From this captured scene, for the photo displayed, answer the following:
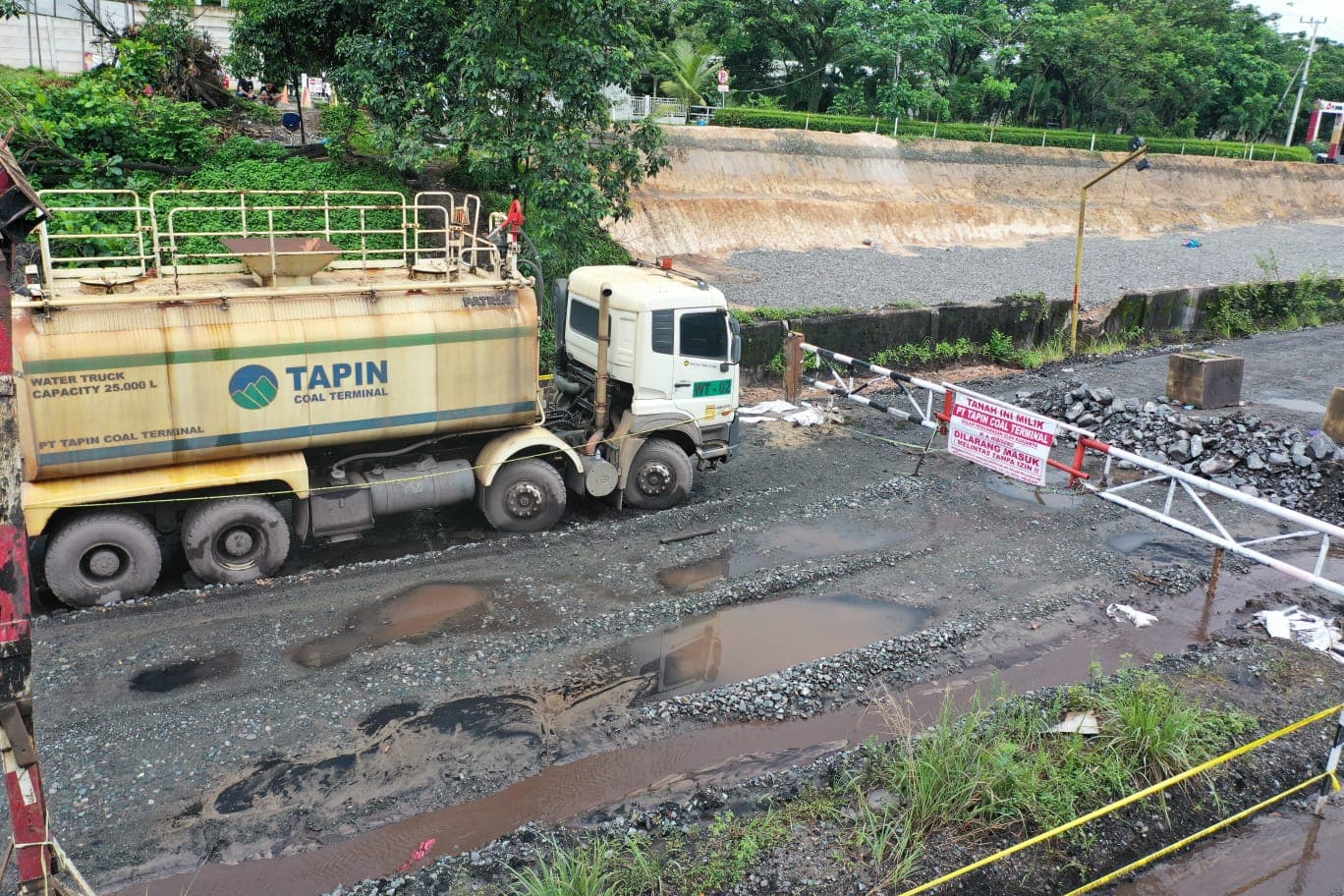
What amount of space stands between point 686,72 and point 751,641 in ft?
96.3

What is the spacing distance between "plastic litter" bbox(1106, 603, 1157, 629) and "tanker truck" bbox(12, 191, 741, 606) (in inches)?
195

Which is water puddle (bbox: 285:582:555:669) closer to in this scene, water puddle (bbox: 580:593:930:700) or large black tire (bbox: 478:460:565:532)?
water puddle (bbox: 580:593:930:700)

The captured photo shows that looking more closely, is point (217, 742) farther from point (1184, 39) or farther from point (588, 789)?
point (1184, 39)

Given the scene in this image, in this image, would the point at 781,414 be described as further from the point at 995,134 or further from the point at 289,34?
the point at 995,134

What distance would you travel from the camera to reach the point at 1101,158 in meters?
42.8

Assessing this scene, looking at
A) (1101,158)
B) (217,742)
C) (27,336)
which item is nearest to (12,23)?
(27,336)

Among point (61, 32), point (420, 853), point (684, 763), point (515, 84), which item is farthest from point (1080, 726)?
point (61, 32)

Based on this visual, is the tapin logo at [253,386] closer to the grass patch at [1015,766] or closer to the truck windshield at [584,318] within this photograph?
the truck windshield at [584,318]

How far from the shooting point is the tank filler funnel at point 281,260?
10.0 m

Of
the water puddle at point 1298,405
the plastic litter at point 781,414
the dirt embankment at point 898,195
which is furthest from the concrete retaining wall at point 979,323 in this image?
the dirt embankment at point 898,195

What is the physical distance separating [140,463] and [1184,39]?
50200 mm

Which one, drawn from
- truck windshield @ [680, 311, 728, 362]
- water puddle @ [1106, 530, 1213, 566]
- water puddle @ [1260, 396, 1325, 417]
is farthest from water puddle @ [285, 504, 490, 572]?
water puddle @ [1260, 396, 1325, 417]

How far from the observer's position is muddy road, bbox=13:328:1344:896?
21.9ft

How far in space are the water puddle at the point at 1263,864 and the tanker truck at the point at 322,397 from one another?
7119 mm
